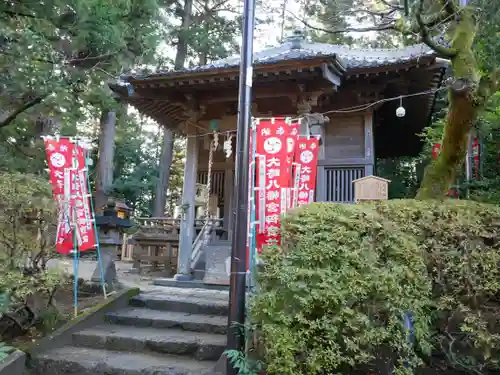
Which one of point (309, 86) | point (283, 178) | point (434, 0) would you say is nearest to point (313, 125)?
point (309, 86)

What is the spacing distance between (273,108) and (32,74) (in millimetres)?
5349

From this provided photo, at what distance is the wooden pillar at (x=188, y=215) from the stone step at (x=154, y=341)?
3.19 metres

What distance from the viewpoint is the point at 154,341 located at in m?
5.77

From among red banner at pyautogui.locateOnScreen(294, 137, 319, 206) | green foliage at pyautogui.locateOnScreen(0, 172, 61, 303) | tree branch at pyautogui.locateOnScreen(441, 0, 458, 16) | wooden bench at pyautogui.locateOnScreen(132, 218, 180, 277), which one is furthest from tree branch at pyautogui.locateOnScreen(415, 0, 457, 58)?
wooden bench at pyautogui.locateOnScreen(132, 218, 180, 277)

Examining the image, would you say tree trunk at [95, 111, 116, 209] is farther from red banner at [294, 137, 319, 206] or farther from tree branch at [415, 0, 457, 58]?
tree branch at [415, 0, 457, 58]

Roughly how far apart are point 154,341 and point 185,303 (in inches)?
50.5

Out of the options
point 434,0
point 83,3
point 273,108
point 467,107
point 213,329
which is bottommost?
point 213,329

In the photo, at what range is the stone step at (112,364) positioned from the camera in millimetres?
5113

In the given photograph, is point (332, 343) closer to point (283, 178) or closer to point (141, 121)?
point (283, 178)

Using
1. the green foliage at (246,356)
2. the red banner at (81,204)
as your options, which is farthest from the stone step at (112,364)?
the red banner at (81,204)

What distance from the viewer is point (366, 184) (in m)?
7.25

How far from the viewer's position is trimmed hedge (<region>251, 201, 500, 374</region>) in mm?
4016

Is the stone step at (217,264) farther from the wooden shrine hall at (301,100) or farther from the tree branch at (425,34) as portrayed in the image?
the tree branch at (425,34)

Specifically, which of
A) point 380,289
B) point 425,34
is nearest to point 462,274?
point 380,289
